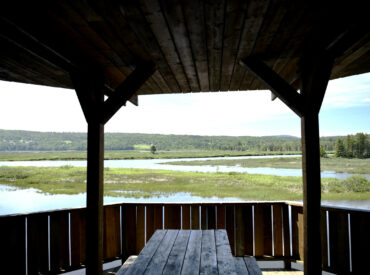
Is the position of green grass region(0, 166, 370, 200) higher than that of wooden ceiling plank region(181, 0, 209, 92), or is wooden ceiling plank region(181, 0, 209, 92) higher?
wooden ceiling plank region(181, 0, 209, 92)

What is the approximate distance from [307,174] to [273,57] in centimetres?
128

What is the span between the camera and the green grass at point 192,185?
93.5 feet

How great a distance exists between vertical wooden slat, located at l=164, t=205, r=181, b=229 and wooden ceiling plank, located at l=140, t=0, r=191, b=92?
2020mm

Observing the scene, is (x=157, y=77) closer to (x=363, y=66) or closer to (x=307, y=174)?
(x=307, y=174)

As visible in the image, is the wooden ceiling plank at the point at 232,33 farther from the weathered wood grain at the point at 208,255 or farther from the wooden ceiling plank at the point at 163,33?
the weathered wood grain at the point at 208,255

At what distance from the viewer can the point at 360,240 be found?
2.77 m

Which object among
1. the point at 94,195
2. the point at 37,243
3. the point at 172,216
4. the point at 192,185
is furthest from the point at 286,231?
the point at 192,185

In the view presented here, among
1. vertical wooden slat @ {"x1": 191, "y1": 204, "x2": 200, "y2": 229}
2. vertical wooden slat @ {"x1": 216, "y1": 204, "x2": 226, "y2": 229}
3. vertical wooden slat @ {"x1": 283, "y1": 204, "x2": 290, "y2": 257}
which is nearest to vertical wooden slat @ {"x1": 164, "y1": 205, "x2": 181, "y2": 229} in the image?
vertical wooden slat @ {"x1": 191, "y1": 204, "x2": 200, "y2": 229}

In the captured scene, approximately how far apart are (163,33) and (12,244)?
2.99 meters

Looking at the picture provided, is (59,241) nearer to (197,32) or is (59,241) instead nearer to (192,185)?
(197,32)

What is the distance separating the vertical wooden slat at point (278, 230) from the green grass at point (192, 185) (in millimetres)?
23777

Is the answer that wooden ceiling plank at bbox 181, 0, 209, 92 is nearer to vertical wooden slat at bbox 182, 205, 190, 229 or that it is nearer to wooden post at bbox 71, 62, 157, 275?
wooden post at bbox 71, 62, 157, 275

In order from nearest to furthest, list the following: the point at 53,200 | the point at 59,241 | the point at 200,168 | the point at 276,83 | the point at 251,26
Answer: the point at 251,26 → the point at 276,83 → the point at 59,241 → the point at 53,200 → the point at 200,168

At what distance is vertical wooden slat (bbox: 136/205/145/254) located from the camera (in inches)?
138
